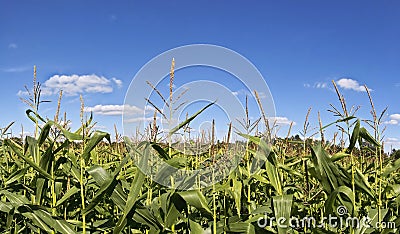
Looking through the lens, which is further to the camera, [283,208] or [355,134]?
[355,134]

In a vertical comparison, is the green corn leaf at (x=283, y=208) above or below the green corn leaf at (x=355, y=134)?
below

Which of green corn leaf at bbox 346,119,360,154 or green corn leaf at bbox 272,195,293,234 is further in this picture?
green corn leaf at bbox 346,119,360,154

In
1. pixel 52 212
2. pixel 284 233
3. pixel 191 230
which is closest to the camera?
pixel 284 233

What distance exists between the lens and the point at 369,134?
2.84 meters

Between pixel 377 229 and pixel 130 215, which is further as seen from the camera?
pixel 377 229

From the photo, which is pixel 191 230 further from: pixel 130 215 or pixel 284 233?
pixel 284 233

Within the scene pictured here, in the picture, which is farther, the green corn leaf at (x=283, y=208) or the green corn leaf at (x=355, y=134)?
the green corn leaf at (x=355, y=134)

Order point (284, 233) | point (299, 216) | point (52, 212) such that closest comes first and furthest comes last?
point (284, 233) → point (52, 212) → point (299, 216)

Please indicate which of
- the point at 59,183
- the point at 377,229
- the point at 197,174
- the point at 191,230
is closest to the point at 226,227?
the point at 191,230

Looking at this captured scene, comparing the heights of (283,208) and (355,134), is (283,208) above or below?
below

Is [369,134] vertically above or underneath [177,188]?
above

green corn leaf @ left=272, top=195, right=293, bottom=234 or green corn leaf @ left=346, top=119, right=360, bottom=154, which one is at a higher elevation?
green corn leaf @ left=346, top=119, right=360, bottom=154

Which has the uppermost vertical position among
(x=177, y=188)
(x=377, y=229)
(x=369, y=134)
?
(x=369, y=134)

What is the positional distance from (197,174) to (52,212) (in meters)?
1.08
